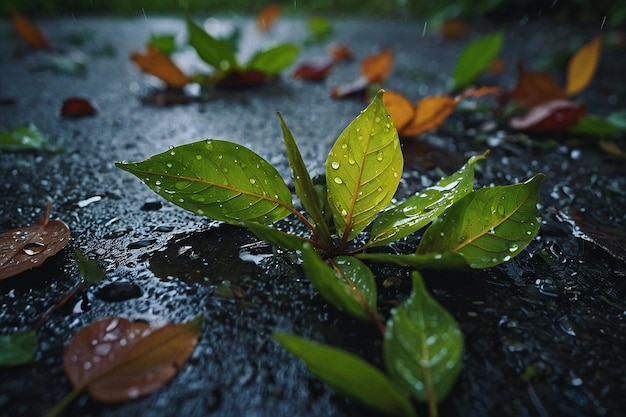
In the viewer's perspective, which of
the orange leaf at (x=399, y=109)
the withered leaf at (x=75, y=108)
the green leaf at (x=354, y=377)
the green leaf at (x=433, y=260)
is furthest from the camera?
the withered leaf at (x=75, y=108)

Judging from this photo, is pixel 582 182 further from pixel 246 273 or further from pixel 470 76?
pixel 246 273

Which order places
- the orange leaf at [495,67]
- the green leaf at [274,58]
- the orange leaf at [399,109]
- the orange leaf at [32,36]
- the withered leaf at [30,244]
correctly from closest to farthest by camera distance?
the withered leaf at [30,244] < the orange leaf at [399,109] < the green leaf at [274,58] < the orange leaf at [495,67] < the orange leaf at [32,36]

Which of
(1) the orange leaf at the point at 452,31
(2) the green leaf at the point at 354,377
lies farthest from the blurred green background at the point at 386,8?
(2) the green leaf at the point at 354,377

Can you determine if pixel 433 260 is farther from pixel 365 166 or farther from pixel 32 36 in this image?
pixel 32 36

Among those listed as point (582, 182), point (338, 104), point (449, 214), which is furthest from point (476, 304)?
point (338, 104)

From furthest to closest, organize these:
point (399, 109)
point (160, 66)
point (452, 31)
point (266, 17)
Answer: point (266, 17) → point (452, 31) → point (160, 66) → point (399, 109)

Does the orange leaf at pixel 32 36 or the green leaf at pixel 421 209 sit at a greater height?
the orange leaf at pixel 32 36

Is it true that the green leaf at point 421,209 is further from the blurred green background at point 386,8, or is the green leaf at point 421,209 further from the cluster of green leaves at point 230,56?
the blurred green background at point 386,8

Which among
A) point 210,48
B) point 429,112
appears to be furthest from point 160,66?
point 429,112
